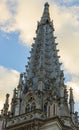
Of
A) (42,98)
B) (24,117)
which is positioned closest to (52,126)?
(24,117)

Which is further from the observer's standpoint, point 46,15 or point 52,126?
point 46,15

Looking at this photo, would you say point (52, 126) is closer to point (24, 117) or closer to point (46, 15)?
point (24, 117)

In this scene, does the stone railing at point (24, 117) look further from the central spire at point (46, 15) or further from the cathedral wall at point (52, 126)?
the central spire at point (46, 15)

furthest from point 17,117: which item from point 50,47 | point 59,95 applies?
point 50,47

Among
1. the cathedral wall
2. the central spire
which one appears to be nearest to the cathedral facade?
the cathedral wall

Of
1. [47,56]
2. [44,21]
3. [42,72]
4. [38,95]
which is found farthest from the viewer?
[44,21]

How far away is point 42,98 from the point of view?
52125 millimetres

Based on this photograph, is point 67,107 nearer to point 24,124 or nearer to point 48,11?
point 24,124

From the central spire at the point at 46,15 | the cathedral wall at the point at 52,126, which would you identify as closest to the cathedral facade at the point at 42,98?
the cathedral wall at the point at 52,126

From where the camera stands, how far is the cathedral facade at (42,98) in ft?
159

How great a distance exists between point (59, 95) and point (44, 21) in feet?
60.0

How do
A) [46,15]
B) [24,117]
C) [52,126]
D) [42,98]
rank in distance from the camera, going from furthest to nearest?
[46,15] < [42,98] < [24,117] < [52,126]

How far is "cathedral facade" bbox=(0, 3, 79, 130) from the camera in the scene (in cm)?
4859

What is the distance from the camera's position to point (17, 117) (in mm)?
50250
